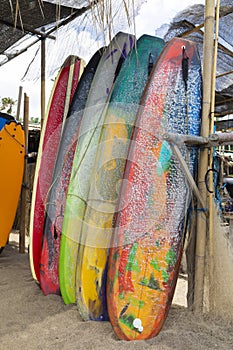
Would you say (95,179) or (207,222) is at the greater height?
(95,179)

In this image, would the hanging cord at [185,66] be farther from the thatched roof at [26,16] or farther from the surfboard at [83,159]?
the thatched roof at [26,16]

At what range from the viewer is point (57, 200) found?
2.71m

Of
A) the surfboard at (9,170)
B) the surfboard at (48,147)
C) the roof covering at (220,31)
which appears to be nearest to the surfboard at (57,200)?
the surfboard at (48,147)

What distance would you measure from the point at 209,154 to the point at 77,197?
90cm

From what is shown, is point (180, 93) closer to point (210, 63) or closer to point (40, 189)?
point (210, 63)

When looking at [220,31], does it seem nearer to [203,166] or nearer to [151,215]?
[203,166]

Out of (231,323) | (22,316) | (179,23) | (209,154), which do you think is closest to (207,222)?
(209,154)

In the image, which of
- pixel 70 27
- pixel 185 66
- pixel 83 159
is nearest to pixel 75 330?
pixel 83 159

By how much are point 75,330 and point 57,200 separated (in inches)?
37.4

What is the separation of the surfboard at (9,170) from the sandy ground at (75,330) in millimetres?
1365

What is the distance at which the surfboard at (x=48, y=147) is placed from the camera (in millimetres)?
2869

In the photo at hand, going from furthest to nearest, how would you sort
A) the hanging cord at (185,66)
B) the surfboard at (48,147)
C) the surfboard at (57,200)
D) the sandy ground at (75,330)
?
the surfboard at (48,147), the surfboard at (57,200), the hanging cord at (185,66), the sandy ground at (75,330)

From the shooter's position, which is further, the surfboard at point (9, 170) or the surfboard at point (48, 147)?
the surfboard at point (9, 170)

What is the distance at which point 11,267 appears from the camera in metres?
3.68
